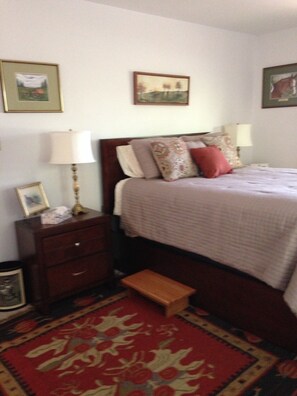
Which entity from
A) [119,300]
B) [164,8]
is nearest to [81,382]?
[119,300]

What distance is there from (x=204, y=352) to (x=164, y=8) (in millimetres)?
2868

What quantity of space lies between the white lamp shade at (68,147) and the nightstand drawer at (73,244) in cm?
54

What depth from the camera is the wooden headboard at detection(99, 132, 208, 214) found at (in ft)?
9.69

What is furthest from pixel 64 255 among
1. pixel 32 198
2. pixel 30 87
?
pixel 30 87

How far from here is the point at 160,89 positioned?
335 centimetres

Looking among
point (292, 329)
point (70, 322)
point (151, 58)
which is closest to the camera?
point (292, 329)

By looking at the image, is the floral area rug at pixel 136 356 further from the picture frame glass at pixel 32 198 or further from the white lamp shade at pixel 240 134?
the white lamp shade at pixel 240 134

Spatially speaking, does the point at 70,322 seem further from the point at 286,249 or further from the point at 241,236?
the point at 286,249

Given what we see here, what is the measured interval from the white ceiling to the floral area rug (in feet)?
8.37

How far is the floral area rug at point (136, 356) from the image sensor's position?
164cm

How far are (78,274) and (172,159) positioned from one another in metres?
1.20

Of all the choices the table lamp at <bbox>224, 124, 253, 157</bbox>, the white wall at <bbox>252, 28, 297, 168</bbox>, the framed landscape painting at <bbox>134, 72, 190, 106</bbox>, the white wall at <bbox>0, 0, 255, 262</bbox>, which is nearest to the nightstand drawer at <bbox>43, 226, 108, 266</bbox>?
the white wall at <bbox>0, 0, 255, 262</bbox>

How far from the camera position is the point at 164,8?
3.03m

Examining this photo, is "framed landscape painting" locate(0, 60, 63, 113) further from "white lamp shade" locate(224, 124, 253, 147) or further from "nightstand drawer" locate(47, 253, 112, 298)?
"white lamp shade" locate(224, 124, 253, 147)
